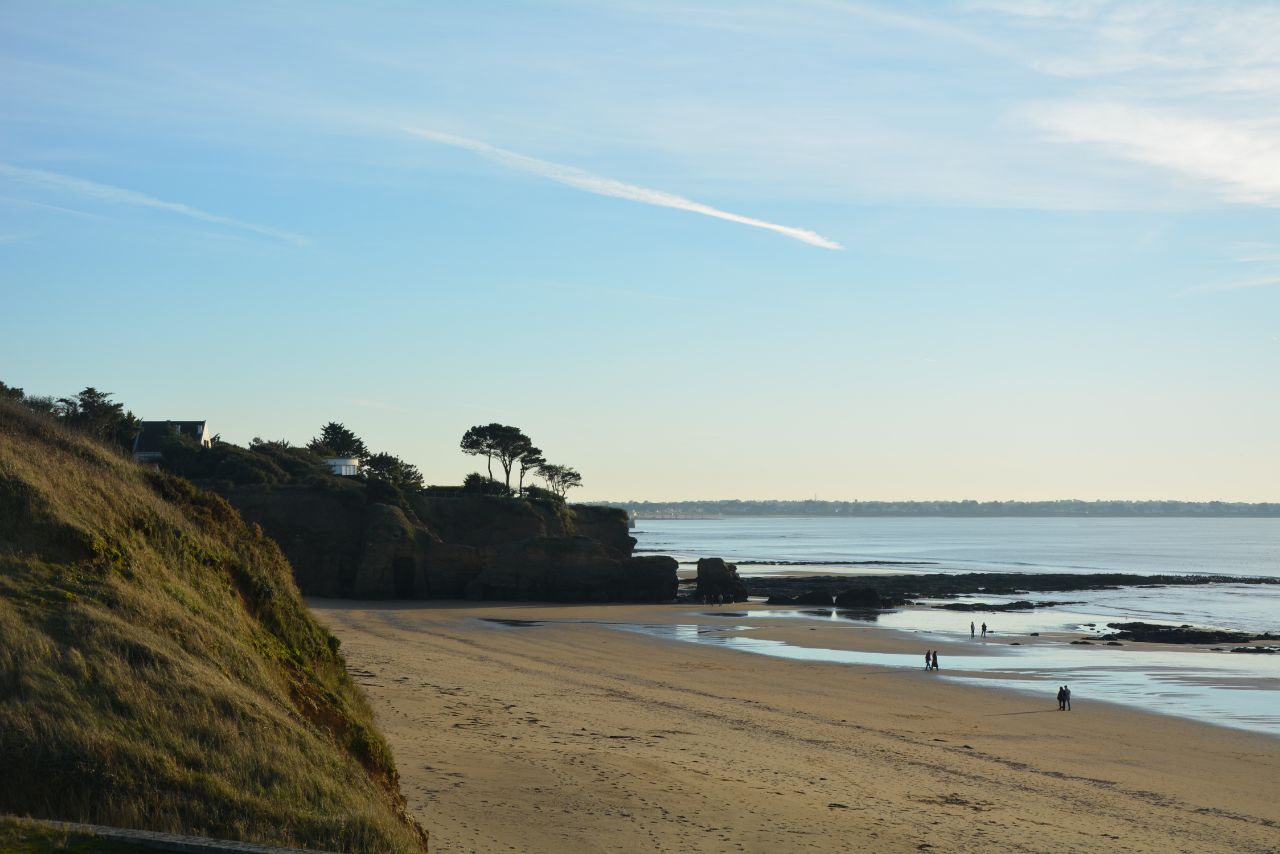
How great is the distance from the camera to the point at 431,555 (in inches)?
2292

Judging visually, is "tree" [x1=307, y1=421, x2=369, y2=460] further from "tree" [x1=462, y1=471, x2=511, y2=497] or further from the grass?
the grass

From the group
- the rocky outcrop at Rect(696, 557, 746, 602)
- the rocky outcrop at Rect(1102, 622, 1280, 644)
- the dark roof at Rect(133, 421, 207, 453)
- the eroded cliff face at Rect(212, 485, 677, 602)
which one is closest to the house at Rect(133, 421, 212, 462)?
the dark roof at Rect(133, 421, 207, 453)

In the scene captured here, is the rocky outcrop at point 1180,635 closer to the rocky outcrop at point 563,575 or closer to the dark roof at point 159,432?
the rocky outcrop at point 563,575

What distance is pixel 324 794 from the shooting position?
9.16 m

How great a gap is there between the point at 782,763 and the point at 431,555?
41.0 meters

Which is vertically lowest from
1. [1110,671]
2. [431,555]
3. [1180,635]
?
[1110,671]

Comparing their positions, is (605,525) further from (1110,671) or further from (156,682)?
(156,682)

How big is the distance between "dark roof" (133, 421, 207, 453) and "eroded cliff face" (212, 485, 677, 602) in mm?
18540

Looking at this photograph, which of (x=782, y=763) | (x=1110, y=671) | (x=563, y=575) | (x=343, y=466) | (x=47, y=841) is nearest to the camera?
(x=47, y=841)

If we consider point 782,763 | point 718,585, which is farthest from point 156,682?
point 718,585

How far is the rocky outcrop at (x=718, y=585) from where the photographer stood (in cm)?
6606

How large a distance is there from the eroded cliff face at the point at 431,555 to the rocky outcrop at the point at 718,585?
108 inches

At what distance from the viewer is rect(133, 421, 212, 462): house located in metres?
72.1

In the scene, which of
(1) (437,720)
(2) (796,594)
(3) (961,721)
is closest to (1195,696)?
(3) (961,721)
